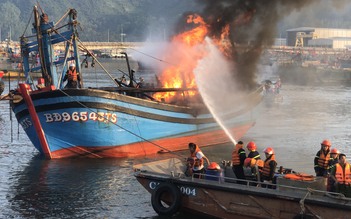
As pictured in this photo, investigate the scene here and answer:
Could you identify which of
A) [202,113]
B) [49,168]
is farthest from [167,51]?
[49,168]

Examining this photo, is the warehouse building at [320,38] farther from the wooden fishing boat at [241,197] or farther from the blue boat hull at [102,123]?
the wooden fishing boat at [241,197]

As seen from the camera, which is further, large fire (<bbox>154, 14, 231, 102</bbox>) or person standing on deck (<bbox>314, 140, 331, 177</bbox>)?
large fire (<bbox>154, 14, 231, 102</bbox>)

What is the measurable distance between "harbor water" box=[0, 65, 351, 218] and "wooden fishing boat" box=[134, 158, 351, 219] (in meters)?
1.01

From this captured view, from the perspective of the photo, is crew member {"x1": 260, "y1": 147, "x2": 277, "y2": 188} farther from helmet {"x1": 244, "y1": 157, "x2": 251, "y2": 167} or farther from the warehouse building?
the warehouse building

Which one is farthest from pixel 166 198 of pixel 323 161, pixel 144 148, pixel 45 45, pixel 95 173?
pixel 45 45

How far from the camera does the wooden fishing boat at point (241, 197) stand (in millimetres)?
13969

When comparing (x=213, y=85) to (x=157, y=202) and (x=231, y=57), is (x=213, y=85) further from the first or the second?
(x=157, y=202)

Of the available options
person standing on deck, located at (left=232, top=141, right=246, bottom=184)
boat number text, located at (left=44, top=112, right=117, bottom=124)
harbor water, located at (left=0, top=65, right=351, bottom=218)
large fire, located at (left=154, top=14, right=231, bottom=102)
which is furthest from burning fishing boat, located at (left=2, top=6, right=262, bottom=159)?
person standing on deck, located at (left=232, top=141, right=246, bottom=184)

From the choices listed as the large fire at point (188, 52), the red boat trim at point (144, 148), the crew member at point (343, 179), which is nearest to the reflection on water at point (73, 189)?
the red boat trim at point (144, 148)

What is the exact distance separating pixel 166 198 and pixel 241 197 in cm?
250

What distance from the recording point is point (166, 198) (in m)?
16.6

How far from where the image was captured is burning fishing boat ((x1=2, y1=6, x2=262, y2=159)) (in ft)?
79.0

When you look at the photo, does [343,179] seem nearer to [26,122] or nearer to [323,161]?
[323,161]

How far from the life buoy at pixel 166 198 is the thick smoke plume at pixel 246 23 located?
16.6 m
